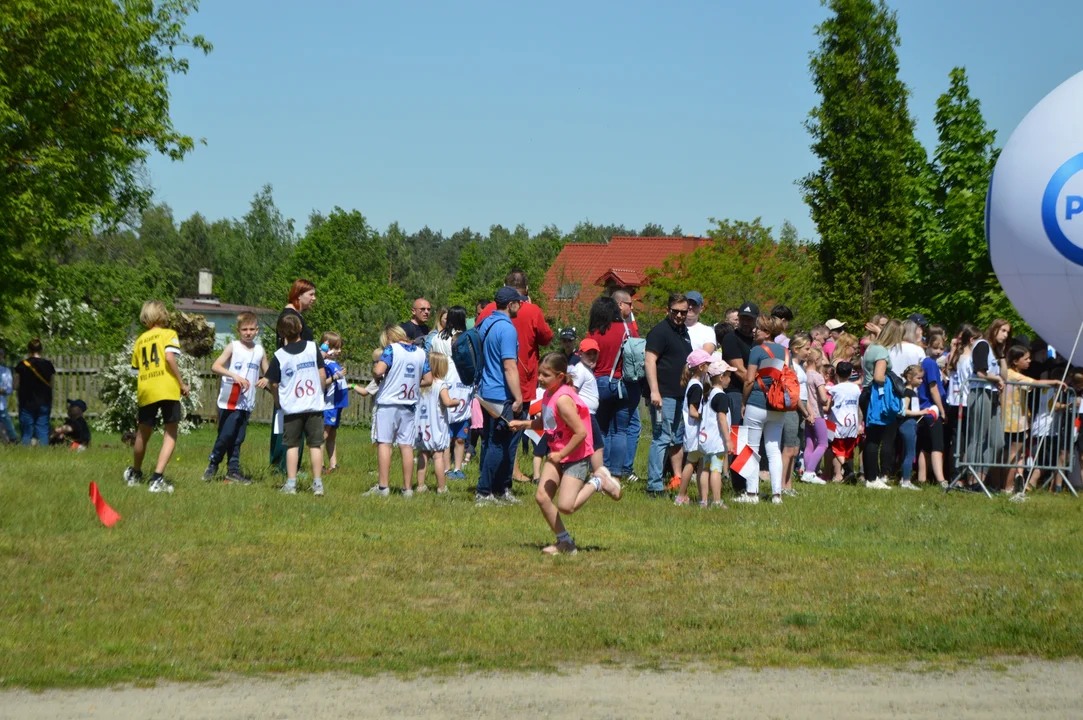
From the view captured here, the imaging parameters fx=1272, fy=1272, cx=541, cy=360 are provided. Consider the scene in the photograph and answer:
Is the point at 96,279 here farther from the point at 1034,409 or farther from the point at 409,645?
the point at 409,645

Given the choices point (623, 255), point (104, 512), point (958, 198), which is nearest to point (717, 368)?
point (104, 512)

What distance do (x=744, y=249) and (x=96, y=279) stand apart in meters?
22.3

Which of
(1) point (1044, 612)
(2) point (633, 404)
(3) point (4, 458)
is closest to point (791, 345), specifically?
(2) point (633, 404)

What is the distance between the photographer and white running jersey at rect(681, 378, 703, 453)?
12.4m

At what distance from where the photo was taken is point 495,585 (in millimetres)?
8242

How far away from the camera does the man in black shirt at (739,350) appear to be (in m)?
13.0

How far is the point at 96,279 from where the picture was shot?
41.7 m

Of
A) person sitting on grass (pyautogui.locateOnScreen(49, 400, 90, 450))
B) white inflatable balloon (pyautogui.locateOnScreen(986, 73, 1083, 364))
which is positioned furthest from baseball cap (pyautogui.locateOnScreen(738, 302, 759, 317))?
person sitting on grass (pyautogui.locateOnScreen(49, 400, 90, 450))

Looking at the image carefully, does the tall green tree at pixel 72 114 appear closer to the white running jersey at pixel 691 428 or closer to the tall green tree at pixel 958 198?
the white running jersey at pixel 691 428

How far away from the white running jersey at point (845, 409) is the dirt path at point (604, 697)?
9.61 metres

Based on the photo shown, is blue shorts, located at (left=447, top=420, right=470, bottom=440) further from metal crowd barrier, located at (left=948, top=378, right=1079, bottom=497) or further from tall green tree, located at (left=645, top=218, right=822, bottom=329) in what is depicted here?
tall green tree, located at (left=645, top=218, right=822, bottom=329)

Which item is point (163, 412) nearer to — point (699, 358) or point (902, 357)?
point (699, 358)

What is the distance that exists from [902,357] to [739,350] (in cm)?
350

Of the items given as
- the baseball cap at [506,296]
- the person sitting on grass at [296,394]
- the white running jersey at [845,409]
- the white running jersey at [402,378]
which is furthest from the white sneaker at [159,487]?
the white running jersey at [845,409]
